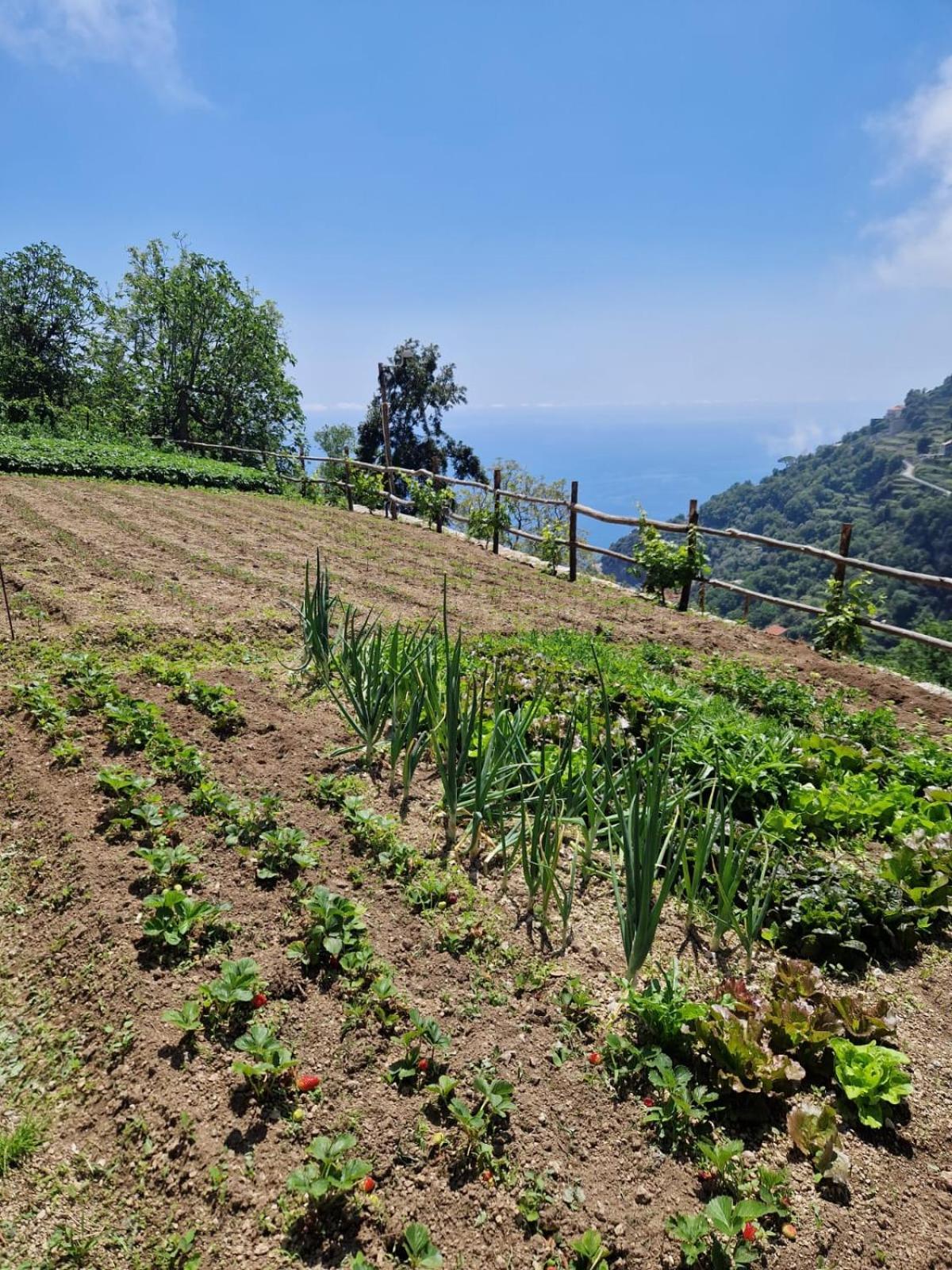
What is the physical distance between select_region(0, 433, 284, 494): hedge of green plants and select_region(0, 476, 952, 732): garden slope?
2330mm

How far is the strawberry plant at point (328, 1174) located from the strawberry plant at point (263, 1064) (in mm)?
247

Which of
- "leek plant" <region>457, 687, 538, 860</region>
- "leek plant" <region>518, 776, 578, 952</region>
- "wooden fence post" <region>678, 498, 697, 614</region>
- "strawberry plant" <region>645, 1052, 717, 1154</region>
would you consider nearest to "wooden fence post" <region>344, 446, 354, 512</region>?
"wooden fence post" <region>678, 498, 697, 614</region>

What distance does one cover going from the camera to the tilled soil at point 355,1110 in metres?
1.63

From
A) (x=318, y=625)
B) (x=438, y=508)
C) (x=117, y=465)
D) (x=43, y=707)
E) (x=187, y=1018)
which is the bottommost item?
(x=187, y=1018)

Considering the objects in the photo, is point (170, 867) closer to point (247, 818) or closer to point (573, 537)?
point (247, 818)

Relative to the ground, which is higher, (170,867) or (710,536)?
(710,536)

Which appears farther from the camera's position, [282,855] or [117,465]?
[117,465]

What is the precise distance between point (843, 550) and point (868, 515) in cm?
4792

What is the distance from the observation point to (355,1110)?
187 cm

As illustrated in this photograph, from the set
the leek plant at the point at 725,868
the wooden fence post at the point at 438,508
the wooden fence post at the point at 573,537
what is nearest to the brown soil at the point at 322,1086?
the leek plant at the point at 725,868

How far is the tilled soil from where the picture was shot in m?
1.63

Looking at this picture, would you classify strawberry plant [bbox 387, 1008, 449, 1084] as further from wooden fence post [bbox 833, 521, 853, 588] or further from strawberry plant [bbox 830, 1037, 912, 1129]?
wooden fence post [bbox 833, 521, 853, 588]

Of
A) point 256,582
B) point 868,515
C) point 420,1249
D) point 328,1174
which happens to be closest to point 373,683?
point 328,1174

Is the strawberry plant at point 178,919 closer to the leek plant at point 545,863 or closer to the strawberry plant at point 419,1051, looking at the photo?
the strawberry plant at point 419,1051
